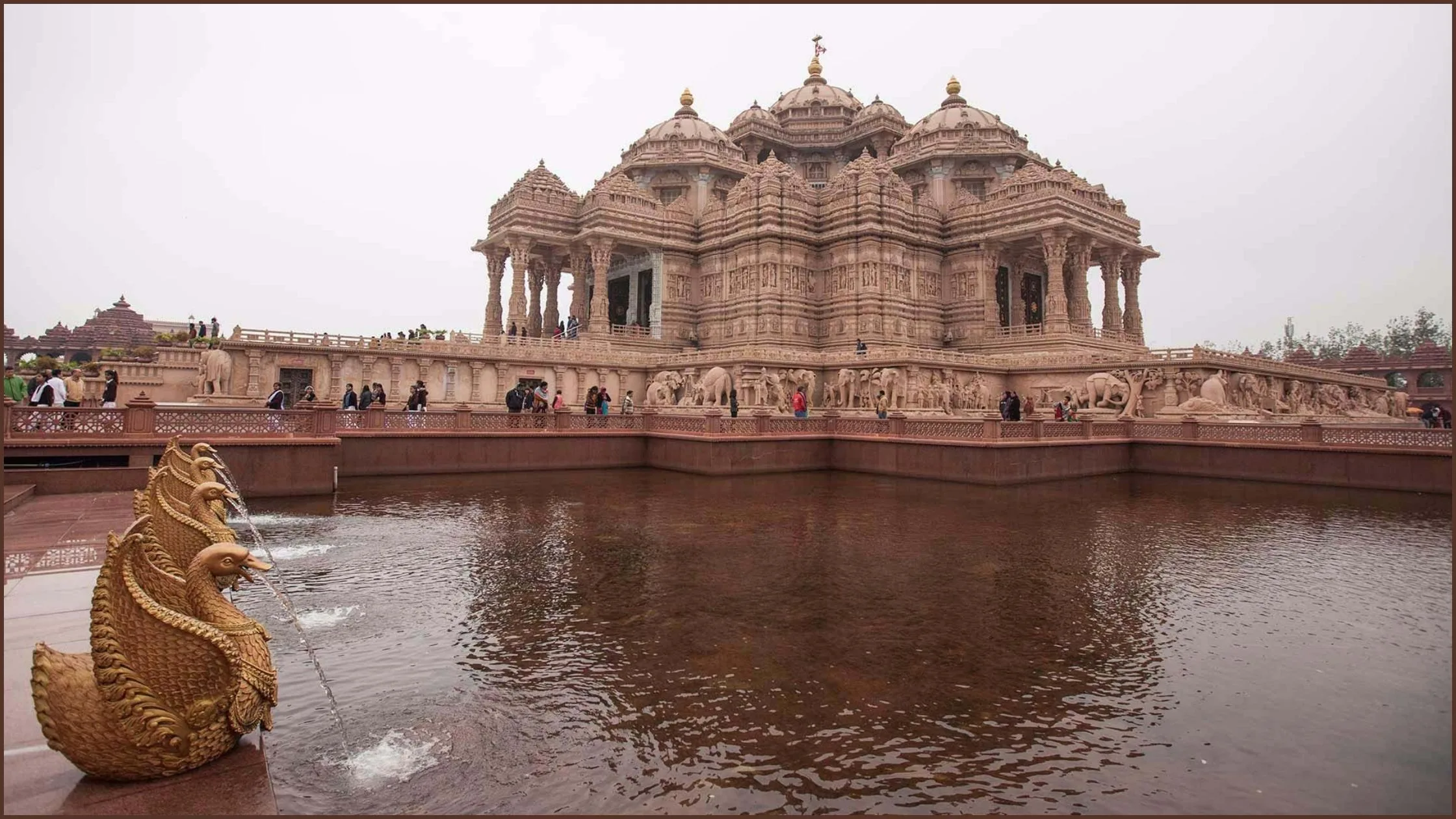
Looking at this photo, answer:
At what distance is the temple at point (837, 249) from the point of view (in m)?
34.8

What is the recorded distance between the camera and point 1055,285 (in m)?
33.0

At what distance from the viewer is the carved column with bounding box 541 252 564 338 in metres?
40.5

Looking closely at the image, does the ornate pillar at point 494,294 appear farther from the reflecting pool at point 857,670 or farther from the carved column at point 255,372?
the reflecting pool at point 857,670

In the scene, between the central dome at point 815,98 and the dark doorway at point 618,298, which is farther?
the central dome at point 815,98

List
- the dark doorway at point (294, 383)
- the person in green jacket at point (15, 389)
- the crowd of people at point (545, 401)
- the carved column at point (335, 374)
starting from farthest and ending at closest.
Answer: the carved column at point (335, 374), the dark doorway at point (294, 383), the crowd of people at point (545, 401), the person in green jacket at point (15, 389)

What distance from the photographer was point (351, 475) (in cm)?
1697

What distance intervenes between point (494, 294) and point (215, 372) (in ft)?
57.7

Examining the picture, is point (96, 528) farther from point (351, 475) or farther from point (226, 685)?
point (351, 475)

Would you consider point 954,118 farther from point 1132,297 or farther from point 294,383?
point 294,383

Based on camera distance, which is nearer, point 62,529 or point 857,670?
point 857,670

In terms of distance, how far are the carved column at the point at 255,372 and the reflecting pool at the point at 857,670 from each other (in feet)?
50.9

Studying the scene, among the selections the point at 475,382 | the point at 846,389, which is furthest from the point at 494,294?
the point at 846,389

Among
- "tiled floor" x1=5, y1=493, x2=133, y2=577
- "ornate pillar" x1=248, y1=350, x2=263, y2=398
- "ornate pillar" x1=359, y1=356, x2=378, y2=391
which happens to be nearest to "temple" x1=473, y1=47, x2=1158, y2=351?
"ornate pillar" x1=359, y1=356, x2=378, y2=391

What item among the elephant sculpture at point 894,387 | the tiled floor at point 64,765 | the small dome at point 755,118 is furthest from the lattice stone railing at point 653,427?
the small dome at point 755,118
